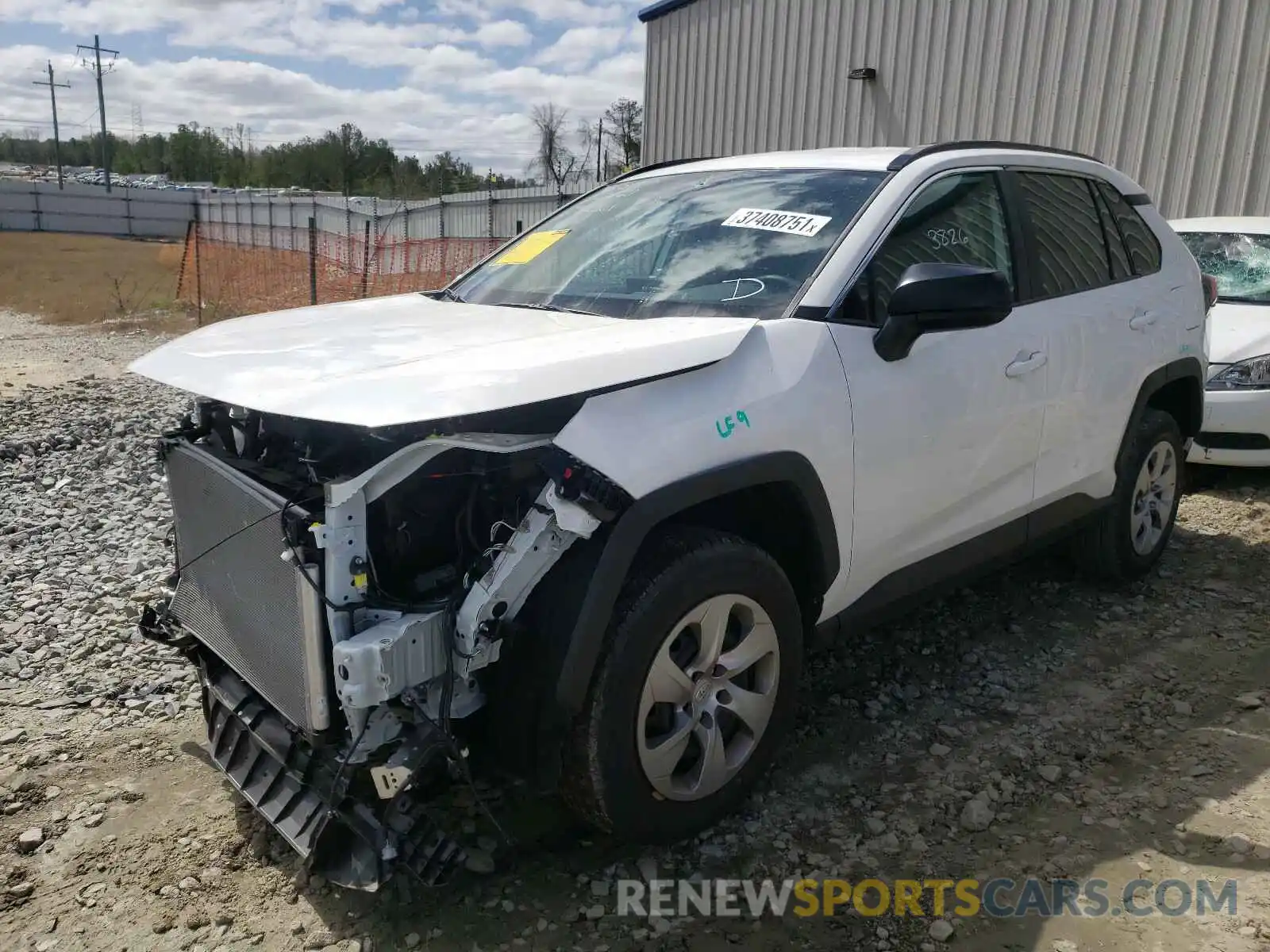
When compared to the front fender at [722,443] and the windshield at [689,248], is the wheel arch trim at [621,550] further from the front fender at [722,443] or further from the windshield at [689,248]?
the windshield at [689,248]

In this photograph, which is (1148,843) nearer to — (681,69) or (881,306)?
(881,306)

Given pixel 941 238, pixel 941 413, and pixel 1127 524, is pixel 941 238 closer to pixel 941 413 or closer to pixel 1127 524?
pixel 941 413

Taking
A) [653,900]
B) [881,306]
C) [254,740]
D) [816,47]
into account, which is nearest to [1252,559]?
[881,306]

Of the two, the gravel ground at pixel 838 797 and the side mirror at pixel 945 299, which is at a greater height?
the side mirror at pixel 945 299

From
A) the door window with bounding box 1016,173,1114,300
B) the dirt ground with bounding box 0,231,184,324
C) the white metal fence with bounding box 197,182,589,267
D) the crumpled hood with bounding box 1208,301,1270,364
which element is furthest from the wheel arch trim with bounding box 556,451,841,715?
the dirt ground with bounding box 0,231,184,324

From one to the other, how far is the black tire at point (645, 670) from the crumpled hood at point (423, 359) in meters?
0.49

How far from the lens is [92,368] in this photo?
10.8 meters

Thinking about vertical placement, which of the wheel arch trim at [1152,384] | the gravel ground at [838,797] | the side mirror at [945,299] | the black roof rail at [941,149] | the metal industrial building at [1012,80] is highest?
the metal industrial building at [1012,80]

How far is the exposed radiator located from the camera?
2305mm

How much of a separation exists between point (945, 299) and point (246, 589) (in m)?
2.03

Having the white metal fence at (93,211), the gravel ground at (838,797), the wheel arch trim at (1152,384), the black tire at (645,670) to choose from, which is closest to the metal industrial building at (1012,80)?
the wheel arch trim at (1152,384)

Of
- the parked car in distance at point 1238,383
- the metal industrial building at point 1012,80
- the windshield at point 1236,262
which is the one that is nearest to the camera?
the parked car in distance at point 1238,383

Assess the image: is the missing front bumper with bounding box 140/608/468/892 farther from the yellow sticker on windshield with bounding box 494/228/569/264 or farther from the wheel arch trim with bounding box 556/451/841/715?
the yellow sticker on windshield with bounding box 494/228/569/264

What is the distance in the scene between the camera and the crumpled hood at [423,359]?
2.13 metres
